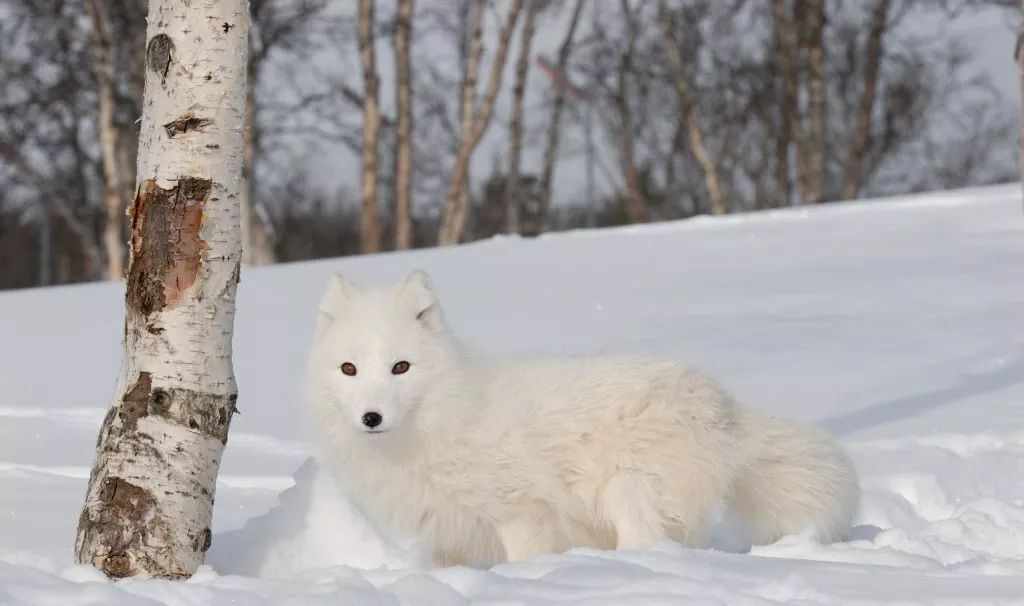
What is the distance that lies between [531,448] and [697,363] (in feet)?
3.23

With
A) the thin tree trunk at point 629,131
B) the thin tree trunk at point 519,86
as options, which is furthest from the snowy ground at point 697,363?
the thin tree trunk at point 629,131

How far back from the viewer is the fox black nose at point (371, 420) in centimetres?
397

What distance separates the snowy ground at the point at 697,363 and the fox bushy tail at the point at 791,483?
17 cm

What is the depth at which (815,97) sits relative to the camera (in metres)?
A: 21.9

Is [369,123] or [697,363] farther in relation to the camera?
[369,123]

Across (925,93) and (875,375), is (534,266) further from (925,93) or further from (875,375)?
(925,93)

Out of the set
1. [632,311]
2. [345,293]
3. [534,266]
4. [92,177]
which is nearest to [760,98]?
[92,177]

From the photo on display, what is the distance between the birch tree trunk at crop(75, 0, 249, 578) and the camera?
12.3 ft

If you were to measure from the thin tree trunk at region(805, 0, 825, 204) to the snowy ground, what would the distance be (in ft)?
26.7

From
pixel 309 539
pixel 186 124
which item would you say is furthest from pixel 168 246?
pixel 309 539

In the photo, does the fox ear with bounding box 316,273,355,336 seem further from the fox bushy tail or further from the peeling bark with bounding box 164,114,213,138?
the fox bushy tail

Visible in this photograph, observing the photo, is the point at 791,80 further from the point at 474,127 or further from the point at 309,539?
the point at 309,539

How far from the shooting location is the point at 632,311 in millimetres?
9219

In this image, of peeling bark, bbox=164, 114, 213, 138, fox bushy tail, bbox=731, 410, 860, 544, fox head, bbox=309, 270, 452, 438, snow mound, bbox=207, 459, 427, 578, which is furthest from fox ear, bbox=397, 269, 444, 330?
fox bushy tail, bbox=731, 410, 860, 544
